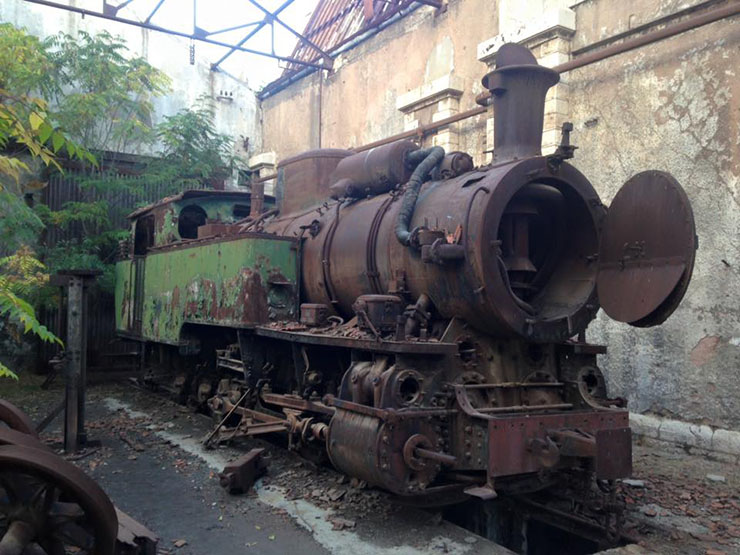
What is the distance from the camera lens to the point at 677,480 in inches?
223

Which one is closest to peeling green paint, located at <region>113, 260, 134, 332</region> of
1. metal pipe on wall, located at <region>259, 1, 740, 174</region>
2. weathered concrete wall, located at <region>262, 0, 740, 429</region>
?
weathered concrete wall, located at <region>262, 0, 740, 429</region>

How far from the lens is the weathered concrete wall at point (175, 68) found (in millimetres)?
13641

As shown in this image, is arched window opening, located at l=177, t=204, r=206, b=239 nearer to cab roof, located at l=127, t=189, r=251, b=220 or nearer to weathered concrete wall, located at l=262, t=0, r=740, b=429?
cab roof, located at l=127, t=189, r=251, b=220

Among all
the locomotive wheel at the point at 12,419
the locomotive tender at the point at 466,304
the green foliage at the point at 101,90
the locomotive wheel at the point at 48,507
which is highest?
the green foliage at the point at 101,90

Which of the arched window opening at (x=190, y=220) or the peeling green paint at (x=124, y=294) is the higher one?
Result: the arched window opening at (x=190, y=220)

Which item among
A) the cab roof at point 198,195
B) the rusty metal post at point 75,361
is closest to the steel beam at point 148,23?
the cab roof at point 198,195

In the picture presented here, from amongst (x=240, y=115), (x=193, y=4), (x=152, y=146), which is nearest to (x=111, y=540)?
(x=193, y=4)

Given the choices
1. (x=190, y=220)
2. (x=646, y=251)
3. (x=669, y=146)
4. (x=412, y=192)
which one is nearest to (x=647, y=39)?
(x=669, y=146)

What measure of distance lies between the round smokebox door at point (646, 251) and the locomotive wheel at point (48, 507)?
3.36 meters

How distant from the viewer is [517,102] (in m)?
5.08

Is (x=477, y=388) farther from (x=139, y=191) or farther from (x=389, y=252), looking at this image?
(x=139, y=191)

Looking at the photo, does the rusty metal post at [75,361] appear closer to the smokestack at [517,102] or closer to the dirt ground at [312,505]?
the dirt ground at [312,505]

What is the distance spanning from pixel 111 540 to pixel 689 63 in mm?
6772

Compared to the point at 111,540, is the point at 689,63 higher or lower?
higher
